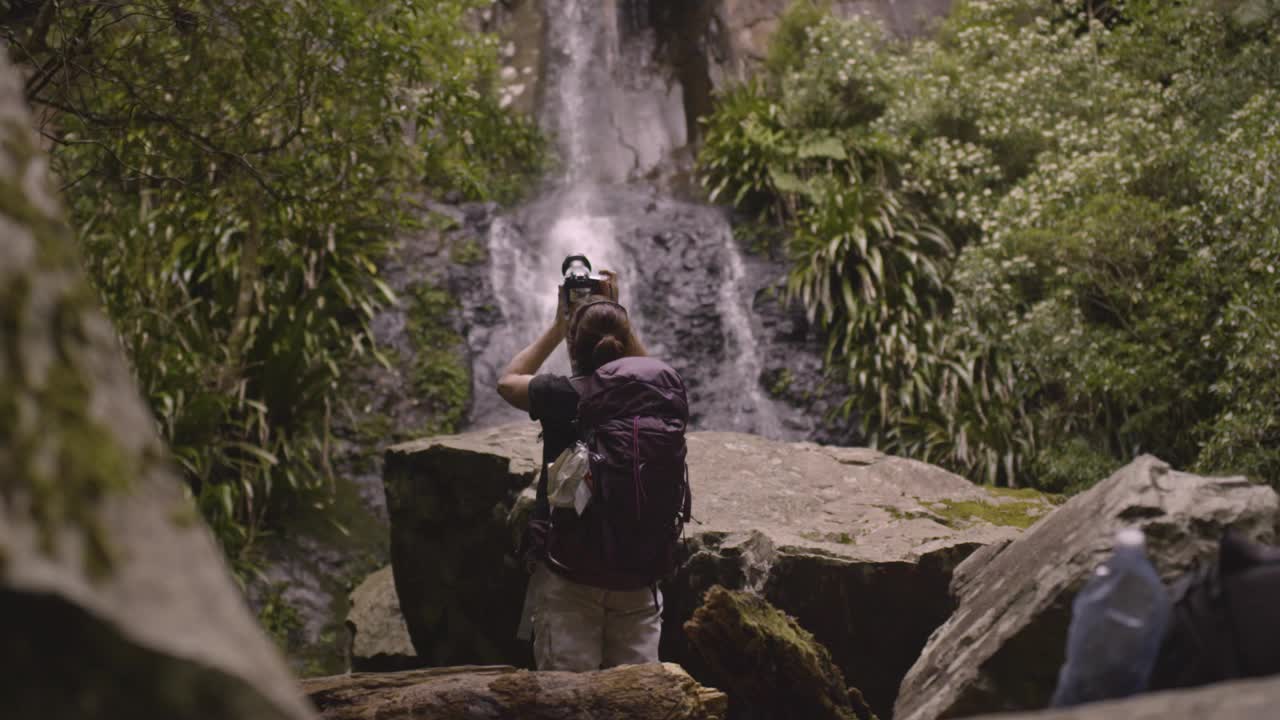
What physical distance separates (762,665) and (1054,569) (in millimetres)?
1275

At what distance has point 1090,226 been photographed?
25.8 feet

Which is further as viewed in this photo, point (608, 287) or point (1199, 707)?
point (608, 287)

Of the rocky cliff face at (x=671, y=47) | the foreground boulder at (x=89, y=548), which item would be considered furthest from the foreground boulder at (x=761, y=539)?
the rocky cliff face at (x=671, y=47)

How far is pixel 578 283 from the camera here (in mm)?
3932

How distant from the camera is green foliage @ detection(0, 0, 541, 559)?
15.9 feet

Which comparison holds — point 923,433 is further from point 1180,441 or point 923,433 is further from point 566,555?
point 566,555

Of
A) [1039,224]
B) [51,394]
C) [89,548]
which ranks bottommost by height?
[89,548]

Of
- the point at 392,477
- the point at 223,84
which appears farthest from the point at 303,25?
the point at 392,477

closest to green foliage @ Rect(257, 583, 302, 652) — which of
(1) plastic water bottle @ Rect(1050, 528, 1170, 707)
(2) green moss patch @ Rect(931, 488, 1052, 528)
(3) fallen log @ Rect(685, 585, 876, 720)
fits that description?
→ (2) green moss patch @ Rect(931, 488, 1052, 528)

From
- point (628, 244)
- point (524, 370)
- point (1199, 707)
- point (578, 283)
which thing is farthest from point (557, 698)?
point (628, 244)

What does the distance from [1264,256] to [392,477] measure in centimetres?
557

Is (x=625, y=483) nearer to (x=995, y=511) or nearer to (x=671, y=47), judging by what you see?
(x=995, y=511)

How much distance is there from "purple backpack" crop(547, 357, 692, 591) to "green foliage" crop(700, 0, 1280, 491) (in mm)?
4508

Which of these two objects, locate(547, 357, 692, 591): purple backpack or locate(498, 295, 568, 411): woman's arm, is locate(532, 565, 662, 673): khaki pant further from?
locate(498, 295, 568, 411): woman's arm
